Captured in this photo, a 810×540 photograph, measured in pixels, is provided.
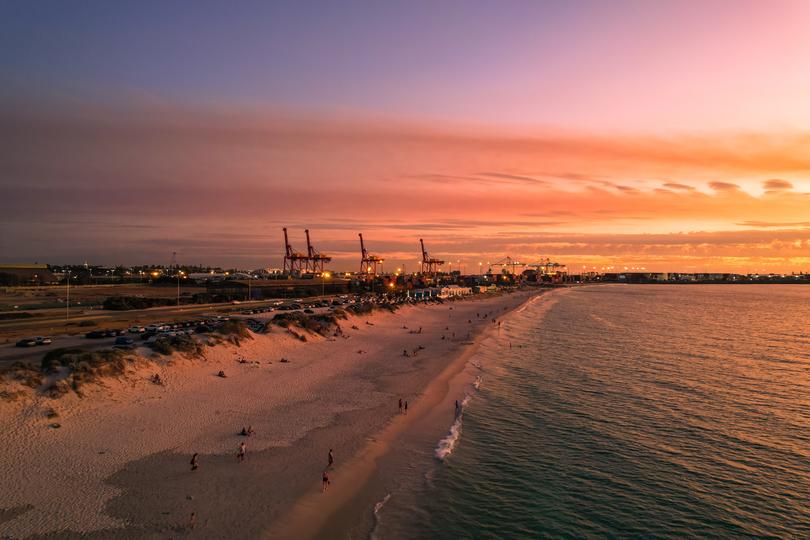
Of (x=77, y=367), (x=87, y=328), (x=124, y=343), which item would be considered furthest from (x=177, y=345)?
(x=87, y=328)

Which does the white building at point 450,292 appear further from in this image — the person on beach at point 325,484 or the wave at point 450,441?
the person on beach at point 325,484

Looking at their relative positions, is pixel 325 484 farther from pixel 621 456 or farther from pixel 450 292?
pixel 450 292

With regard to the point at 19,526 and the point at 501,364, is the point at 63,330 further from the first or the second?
the point at 501,364

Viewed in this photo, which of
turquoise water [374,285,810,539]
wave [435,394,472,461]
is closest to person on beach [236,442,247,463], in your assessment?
turquoise water [374,285,810,539]

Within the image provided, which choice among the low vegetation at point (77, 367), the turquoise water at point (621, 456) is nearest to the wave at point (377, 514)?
the turquoise water at point (621, 456)

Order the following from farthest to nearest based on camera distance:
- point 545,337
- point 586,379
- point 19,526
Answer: point 545,337 → point 586,379 → point 19,526

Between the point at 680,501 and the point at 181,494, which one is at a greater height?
the point at 181,494

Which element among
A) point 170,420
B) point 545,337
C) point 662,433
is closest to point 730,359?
point 545,337

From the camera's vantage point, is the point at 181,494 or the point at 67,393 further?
the point at 67,393
